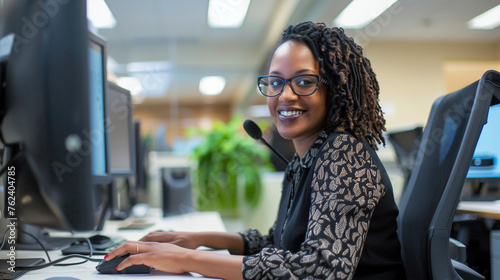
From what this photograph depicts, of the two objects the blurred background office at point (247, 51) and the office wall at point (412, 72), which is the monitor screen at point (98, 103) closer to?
the blurred background office at point (247, 51)

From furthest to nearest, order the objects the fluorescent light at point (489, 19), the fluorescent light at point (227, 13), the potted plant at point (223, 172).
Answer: the fluorescent light at point (227, 13) < the potted plant at point (223, 172) < the fluorescent light at point (489, 19)

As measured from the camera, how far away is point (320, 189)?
26.1 inches

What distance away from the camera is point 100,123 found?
0.90 metres

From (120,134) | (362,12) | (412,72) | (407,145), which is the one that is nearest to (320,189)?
(120,134)

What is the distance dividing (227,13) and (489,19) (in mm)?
3287

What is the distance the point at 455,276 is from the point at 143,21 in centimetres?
425

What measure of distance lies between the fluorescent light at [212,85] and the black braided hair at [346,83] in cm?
548

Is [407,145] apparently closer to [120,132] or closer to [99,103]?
[120,132]

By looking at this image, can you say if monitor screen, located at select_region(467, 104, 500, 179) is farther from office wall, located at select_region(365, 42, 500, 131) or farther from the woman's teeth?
the woman's teeth

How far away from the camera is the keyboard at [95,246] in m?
0.85

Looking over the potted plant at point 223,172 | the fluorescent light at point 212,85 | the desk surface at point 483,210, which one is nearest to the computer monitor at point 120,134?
the desk surface at point 483,210

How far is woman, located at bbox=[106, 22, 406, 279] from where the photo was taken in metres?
0.61

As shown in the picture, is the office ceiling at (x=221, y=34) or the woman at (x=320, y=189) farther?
the office ceiling at (x=221, y=34)

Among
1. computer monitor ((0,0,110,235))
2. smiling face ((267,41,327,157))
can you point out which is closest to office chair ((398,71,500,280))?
smiling face ((267,41,327,157))
